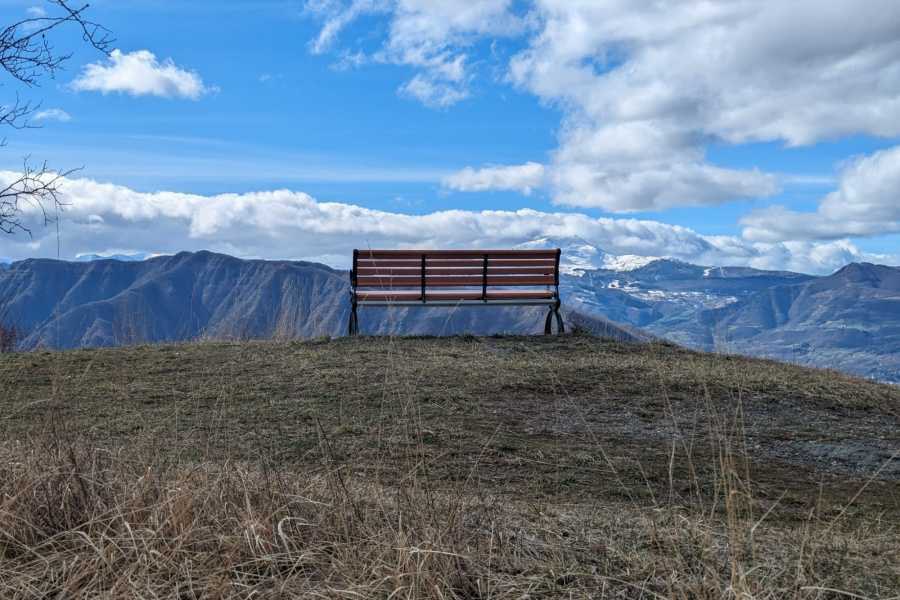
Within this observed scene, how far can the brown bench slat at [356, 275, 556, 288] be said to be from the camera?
10.4 metres

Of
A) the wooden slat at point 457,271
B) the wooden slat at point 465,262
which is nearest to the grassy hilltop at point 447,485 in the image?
the wooden slat at point 457,271

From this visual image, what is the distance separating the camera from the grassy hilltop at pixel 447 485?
2.60 meters

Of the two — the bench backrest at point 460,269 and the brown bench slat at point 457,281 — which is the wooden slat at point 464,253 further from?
the brown bench slat at point 457,281

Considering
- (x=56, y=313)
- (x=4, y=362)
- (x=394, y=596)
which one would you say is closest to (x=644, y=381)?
(x=56, y=313)

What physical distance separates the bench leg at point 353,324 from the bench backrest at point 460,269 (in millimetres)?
371

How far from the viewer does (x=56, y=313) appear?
532cm

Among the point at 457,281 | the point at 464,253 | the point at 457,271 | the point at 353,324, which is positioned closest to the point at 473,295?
the point at 457,281

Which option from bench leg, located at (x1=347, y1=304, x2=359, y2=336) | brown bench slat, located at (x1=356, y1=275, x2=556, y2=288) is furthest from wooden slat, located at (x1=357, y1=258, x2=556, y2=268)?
bench leg, located at (x1=347, y1=304, x2=359, y2=336)

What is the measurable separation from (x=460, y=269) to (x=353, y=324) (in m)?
1.67

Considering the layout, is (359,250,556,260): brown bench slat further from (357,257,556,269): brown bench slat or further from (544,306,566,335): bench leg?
(544,306,566,335): bench leg

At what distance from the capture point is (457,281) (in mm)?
10750

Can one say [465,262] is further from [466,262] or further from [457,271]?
[457,271]

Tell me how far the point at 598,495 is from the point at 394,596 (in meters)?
2.00

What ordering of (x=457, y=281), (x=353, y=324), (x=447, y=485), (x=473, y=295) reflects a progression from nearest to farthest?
(x=447, y=485)
(x=353, y=324)
(x=473, y=295)
(x=457, y=281)
